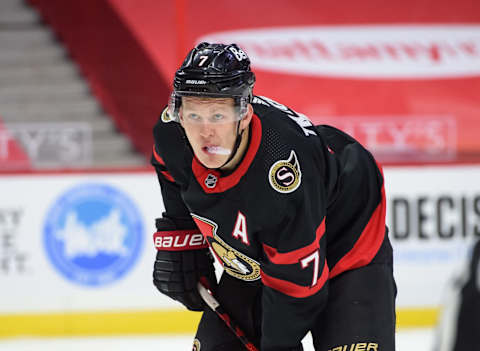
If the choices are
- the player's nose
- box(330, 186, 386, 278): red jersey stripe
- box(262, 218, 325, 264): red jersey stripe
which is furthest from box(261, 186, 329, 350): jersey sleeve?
the player's nose

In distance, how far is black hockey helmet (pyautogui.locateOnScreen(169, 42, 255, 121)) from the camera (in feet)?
5.05

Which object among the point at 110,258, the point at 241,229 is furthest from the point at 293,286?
the point at 110,258

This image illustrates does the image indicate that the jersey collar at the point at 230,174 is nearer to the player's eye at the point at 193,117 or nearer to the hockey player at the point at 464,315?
the player's eye at the point at 193,117

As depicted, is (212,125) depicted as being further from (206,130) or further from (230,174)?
(230,174)

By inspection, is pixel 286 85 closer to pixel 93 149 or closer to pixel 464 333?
pixel 93 149

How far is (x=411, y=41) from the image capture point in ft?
15.6

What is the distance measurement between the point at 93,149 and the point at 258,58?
1.21 m

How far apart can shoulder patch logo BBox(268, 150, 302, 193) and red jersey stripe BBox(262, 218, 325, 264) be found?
124 mm

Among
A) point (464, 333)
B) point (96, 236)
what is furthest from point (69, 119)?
point (464, 333)

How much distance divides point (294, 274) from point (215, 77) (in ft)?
1.45

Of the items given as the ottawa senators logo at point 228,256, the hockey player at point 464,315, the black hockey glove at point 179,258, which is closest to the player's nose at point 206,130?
the ottawa senators logo at point 228,256

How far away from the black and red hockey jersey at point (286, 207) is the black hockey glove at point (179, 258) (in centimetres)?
11

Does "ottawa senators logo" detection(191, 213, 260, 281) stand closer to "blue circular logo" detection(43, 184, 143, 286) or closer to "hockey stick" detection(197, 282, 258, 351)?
"hockey stick" detection(197, 282, 258, 351)

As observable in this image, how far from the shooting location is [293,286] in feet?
5.40
